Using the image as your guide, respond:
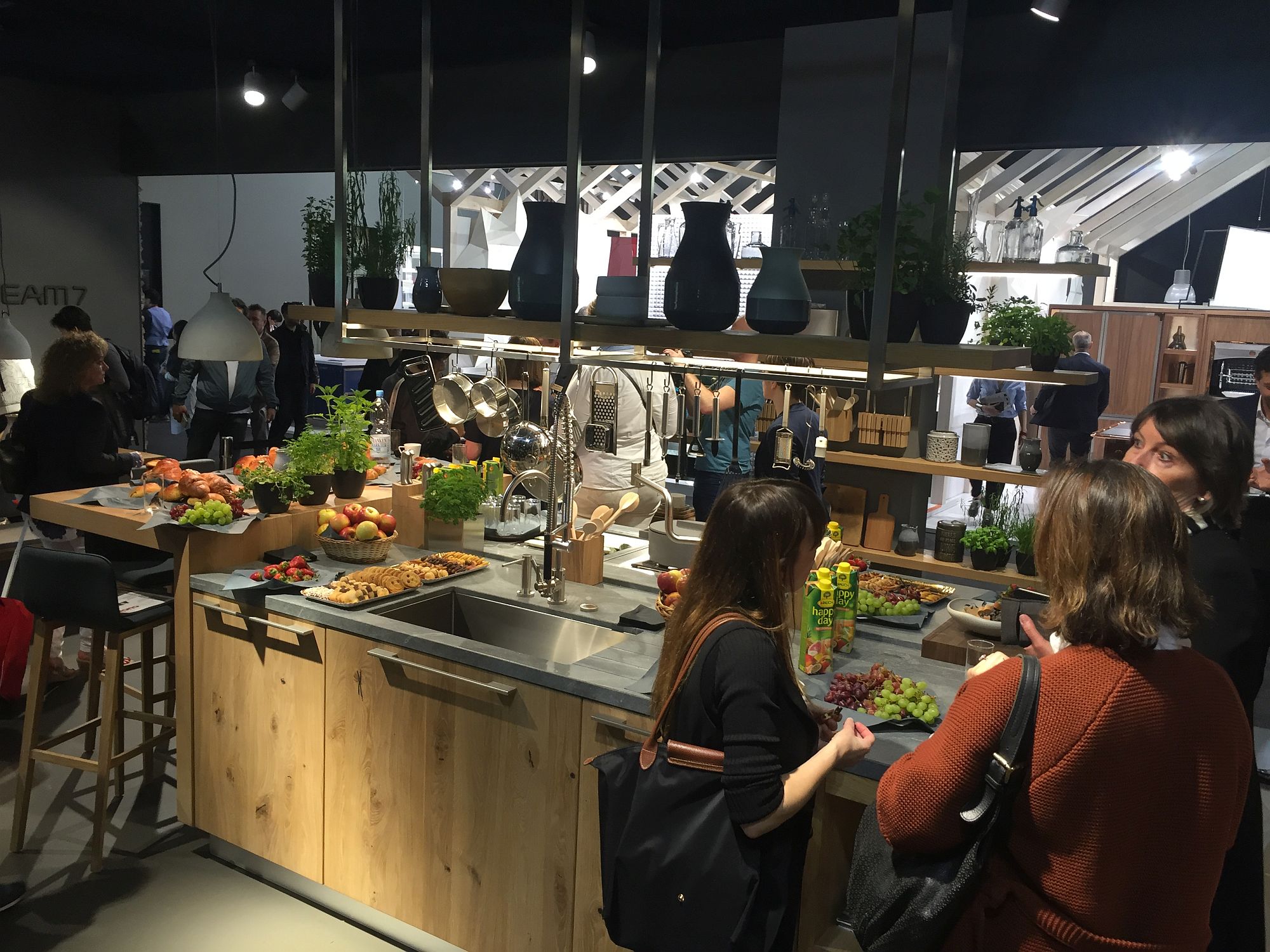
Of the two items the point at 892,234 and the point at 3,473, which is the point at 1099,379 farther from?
the point at 3,473

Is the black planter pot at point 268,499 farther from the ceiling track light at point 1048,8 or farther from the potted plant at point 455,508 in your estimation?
the ceiling track light at point 1048,8

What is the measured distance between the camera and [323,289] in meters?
3.48

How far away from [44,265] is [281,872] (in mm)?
6255

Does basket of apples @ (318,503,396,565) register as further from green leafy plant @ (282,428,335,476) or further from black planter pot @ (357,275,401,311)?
black planter pot @ (357,275,401,311)

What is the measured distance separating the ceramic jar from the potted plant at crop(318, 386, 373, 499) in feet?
5.84

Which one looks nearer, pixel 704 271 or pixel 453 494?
pixel 704 271

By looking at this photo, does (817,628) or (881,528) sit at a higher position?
(817,628)

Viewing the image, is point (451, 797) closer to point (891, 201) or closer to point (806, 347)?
point (806, 347)

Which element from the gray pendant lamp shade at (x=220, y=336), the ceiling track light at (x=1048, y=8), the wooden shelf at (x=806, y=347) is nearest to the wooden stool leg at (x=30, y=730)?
the gray pendant lamp shade at (x=220, y=336)

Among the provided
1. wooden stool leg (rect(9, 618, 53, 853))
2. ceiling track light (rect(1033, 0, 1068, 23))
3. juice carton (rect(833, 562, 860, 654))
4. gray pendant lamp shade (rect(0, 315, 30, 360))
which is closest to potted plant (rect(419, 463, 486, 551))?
wooden stool leg (rect(9, 618, 53, 853))

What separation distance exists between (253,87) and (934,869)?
20.1 ft

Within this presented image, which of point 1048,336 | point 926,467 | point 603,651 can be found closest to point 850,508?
point 926,467

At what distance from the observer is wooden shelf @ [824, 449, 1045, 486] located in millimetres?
4977

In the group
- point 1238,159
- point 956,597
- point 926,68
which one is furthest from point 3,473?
point 1238,159
